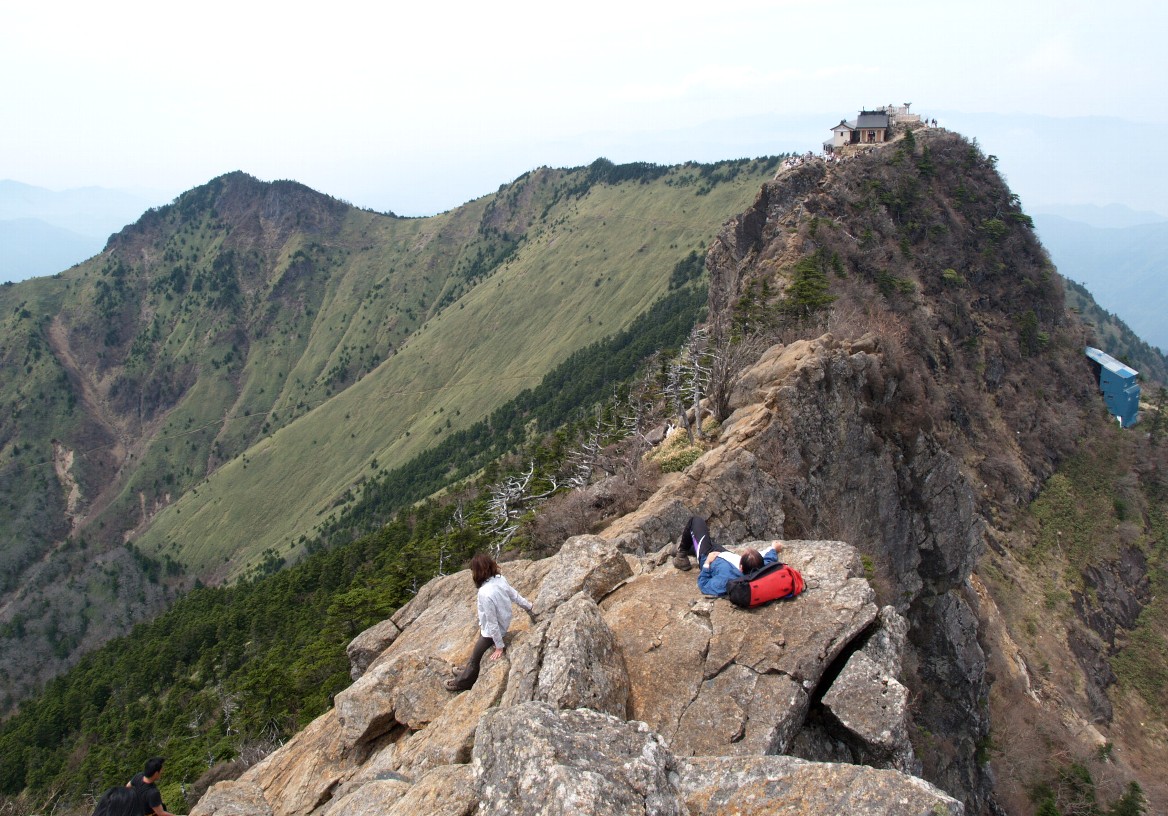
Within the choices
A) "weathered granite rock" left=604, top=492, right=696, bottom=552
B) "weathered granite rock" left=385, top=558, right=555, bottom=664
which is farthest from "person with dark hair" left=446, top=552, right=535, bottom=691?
"weathered granite rock" left=604, top=492, right=696, bottom=552

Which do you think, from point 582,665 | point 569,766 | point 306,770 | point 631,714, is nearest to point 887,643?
point 631,714

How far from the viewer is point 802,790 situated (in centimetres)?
888

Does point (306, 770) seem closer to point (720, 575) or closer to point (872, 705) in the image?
point (720, 575)

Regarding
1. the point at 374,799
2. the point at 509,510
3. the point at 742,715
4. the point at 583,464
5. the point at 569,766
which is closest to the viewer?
the point at 569,766

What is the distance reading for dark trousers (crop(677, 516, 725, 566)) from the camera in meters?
15.8

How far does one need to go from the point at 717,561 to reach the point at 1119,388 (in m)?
74.4

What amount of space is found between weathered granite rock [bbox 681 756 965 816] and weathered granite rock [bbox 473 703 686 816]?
1.75ft

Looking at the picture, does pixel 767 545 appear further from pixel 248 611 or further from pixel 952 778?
pixel 248 611

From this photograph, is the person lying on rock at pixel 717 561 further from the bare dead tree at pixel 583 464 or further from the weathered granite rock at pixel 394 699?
the bare dead tree at pixel 583 464

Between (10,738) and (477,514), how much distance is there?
91808mm

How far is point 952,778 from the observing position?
88.9 feet

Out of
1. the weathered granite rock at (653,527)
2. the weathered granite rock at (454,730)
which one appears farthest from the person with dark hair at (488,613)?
the weathered granite rock at (653,527)

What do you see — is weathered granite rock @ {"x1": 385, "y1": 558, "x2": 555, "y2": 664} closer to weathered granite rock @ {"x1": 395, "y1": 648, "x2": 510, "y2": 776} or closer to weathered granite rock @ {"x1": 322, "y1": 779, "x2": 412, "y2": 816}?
weathered granite rock @ {"x1": 395, "y1": 648, "x2": 510, "y2": 776}

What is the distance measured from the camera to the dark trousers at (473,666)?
543 inches
